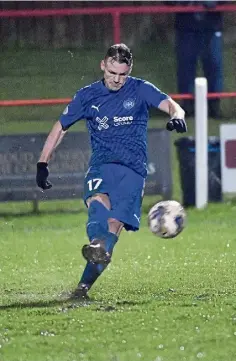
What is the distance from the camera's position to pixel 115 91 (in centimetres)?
836

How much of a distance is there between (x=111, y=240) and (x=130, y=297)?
0.39m

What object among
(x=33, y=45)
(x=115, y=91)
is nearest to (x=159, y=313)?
(x=115, y=91)

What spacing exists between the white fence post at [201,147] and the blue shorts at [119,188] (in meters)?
4.24

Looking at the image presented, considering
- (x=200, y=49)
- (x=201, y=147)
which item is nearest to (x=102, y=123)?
(x=201, y=147)

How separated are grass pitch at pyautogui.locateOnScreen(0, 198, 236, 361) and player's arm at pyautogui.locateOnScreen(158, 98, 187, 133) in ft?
3.60

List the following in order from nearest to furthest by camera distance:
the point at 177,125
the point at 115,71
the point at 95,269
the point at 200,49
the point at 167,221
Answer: the point at 177,125, the point at 95,269, the point at 115,71, the point at 167,221, the point at 200,49

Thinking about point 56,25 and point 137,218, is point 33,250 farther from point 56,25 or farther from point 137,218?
point 56,25

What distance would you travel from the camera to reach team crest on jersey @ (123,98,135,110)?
328 inches

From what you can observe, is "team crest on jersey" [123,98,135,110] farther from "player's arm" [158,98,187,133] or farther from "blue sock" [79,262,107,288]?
"blue sock" [79,262,107,288]

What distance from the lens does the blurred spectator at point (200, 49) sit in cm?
1529

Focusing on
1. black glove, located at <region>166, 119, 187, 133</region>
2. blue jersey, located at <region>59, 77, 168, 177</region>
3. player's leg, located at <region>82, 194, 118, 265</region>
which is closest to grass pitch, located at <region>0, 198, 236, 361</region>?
player's leg, located at <region>82, 194, 118, 265</region>

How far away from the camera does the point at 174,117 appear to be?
7.99 metres

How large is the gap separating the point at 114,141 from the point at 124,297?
1.05 meters

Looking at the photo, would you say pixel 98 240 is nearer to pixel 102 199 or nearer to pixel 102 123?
pixel 102 199
